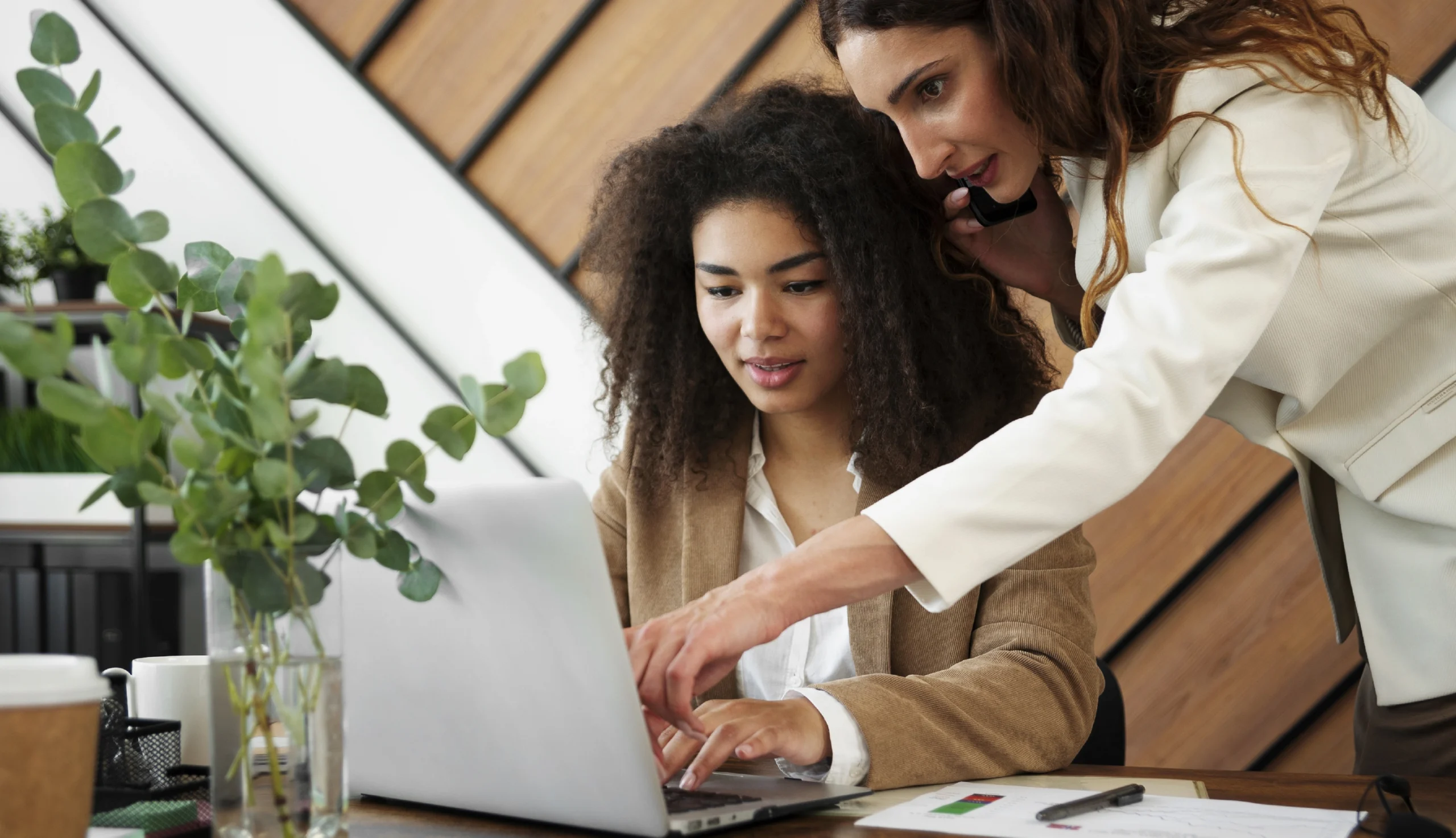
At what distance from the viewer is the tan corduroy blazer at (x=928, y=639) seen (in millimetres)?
1140

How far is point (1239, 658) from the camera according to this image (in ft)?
8.21

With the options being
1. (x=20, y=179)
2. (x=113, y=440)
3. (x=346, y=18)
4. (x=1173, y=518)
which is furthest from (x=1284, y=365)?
(x=20, y=179)

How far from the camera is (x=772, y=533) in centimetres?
163

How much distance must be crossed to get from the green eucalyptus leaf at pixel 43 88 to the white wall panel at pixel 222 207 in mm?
2142

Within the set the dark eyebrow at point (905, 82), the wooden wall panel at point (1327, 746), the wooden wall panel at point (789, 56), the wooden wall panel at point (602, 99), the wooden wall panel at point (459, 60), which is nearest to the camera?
the dark eyebrow at point (905, 82)

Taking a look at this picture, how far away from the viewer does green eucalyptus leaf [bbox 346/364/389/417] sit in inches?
30.1

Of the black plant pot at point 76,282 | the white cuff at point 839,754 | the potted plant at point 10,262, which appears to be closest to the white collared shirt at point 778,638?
the white cuff at point 839,754

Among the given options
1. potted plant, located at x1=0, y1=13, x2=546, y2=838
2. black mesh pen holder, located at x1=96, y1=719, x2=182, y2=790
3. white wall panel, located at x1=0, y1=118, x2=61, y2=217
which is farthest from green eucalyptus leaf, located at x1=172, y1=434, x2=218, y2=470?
white wall panel, located at x1=0, y1=118, x2=61, y2=217

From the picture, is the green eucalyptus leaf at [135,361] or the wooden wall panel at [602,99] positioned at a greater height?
the wooden wall panel at [602,99]

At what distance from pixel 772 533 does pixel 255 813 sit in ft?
3.12

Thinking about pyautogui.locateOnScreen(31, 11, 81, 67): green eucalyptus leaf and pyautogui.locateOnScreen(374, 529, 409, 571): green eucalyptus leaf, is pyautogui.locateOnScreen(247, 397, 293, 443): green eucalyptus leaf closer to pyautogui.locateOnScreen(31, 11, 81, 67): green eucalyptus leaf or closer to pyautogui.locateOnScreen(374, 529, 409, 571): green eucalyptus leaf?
pyautogui.locateOnScreen(374, 529, 409, 571): green eucalyptus leaf

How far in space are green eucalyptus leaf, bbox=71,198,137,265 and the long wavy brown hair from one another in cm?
75

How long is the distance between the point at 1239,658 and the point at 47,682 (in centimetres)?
232

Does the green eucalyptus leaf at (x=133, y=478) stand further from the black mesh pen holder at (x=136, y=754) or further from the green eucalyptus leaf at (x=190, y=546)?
the black mesh pen holder at (x=136, y=754)
